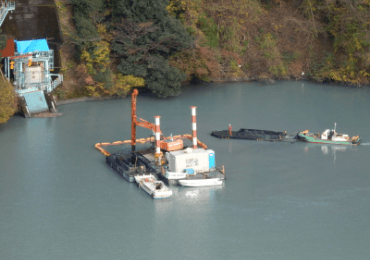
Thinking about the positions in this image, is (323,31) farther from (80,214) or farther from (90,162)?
(80,214)

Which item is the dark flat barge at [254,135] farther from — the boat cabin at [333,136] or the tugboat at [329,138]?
the boat cabin at [333,136]

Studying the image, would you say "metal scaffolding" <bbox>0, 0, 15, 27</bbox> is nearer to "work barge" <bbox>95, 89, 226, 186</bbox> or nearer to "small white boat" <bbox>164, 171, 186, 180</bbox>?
"work barge" <bbox>95, 89, 226, 186</bbox>

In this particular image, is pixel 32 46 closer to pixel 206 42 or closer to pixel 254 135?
pixel 206 42

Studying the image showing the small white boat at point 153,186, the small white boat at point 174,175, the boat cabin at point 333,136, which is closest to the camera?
the small white boat at point 153,186

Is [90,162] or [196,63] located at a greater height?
[196,63]

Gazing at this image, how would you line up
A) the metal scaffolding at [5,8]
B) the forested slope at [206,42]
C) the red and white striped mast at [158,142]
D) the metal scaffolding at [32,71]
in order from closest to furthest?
1. the red and white striped mast at [158,142]
2. the metal scaffolding at [32,71]
3. the metal scaffolding at [5,8]
4. the forested slope at [206,42]

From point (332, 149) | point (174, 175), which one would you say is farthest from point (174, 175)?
point (332, 149)

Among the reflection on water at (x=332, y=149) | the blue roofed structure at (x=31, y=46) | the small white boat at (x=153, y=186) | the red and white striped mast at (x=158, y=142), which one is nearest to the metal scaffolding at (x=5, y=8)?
the blue roofed structure at (x=31, y=46)

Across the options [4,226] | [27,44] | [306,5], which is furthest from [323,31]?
[4,226]
